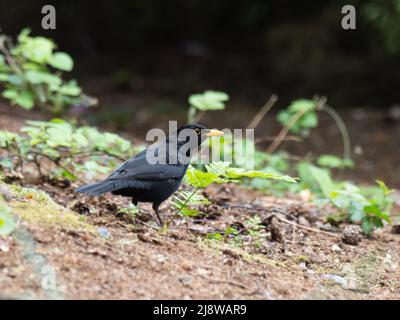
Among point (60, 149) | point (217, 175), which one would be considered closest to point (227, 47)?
point (60, 149)

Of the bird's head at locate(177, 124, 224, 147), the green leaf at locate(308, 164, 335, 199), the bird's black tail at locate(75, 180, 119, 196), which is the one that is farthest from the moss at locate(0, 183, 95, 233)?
the green leaf at locate(308, 164, 335, 199)

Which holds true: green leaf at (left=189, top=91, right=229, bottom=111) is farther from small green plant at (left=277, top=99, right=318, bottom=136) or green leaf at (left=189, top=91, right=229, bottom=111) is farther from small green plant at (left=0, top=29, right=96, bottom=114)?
small green plant at (left=277, top=99, right=318, bottom=136)

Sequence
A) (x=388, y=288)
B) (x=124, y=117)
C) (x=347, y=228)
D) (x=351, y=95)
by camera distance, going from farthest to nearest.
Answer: (x=351, y=95) → (x=124, y=117) → (x=347, y=228) → (x=388, y=288)

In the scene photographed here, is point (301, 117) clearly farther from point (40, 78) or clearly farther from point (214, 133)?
point (40, 78)

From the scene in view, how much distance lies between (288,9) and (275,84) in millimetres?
1246

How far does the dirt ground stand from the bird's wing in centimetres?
31

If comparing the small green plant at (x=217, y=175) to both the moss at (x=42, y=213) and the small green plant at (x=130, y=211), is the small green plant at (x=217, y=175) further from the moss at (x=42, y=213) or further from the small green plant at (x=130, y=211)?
the moss at (x=42, y=213)

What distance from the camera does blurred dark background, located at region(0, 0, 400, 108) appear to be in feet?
34.5

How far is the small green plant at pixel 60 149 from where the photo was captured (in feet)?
15.5

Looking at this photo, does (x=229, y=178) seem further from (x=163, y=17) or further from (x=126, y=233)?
(x=163, y=17)

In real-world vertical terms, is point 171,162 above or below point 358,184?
below
